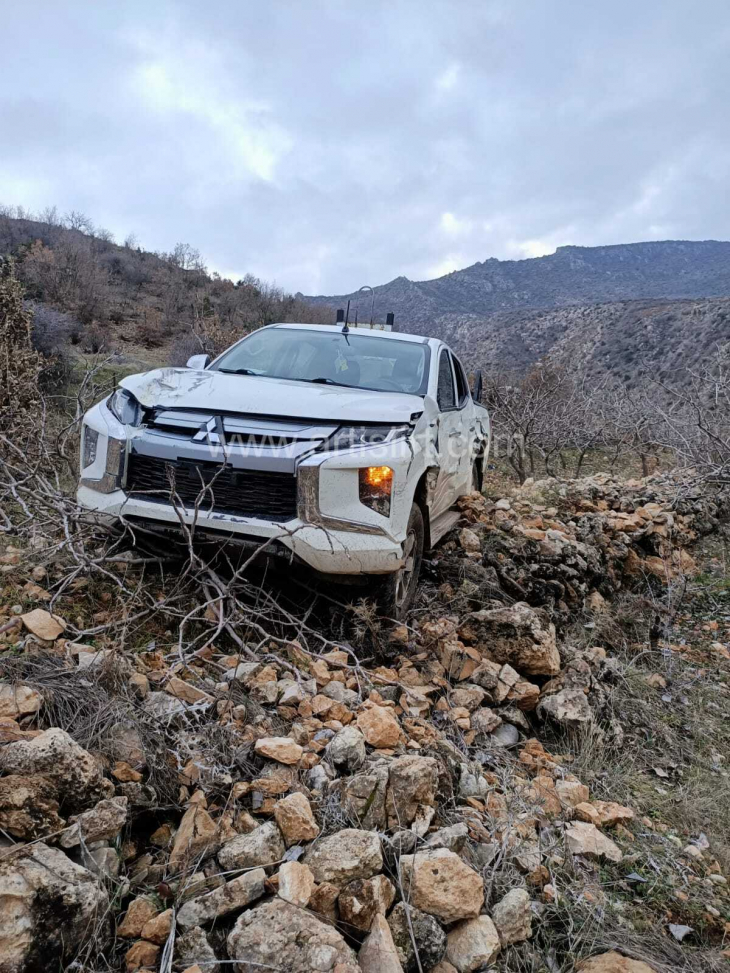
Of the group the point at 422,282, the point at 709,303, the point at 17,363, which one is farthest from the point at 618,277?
the point at 17,363

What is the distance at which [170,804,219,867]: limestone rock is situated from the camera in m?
1.93

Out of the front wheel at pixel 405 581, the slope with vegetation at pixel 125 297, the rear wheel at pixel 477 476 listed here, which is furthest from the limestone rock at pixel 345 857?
the slope with vegetation at pixel 125 297

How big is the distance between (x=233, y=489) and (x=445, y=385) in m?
2.28

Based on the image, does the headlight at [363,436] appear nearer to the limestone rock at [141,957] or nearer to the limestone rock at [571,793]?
the limestone rock at [571,793]

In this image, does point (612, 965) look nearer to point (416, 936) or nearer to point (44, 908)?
point (416, 936)

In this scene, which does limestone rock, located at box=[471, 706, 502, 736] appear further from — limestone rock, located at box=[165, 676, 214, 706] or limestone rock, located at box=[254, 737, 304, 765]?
limestone rock, located at box=[165, 676, 214, 706]

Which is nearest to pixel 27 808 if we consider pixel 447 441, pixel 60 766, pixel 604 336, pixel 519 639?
pixel 60 766

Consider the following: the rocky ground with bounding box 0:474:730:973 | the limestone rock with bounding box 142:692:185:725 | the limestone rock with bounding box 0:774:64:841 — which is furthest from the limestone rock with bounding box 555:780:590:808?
the limestone rock with bounding box 0:774:64:841

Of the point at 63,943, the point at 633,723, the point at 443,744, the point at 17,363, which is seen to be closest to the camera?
the point at 63,943

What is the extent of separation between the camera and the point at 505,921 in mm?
1988

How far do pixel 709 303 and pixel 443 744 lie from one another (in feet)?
113

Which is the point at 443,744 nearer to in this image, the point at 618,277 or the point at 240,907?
the point at 240,907

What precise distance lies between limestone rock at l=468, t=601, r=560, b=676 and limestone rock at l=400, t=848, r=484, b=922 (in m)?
1.85

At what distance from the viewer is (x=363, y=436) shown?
3371mm
